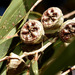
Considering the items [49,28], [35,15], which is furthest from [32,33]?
[35,15]

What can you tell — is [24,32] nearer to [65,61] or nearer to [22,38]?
[22,38]

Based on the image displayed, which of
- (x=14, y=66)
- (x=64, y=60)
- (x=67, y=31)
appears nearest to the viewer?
(x=64, y=60)

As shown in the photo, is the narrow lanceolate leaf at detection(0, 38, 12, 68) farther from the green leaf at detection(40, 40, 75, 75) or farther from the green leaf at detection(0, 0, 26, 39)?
the green leaf at detection(40, 40, 75, 75)

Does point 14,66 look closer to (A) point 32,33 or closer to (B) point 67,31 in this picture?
(A) point 32,33

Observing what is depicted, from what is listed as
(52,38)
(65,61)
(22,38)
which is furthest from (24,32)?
(65,61)

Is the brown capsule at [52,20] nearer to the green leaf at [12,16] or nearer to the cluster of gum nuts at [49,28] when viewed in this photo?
the cluster of gum nuts at [49,28]

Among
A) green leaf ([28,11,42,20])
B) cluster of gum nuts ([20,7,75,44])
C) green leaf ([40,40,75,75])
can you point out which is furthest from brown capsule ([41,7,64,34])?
green leaf ([40,40,75,75])
